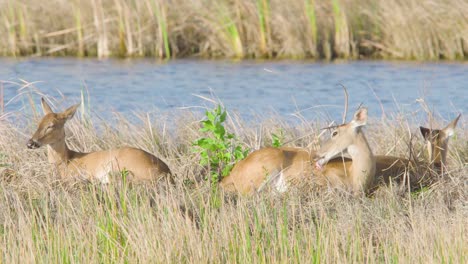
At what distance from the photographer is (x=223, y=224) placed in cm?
718

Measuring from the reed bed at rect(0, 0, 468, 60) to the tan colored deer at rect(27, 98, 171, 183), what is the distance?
35.8 ft

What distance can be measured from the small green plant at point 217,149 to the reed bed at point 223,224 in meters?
0.32

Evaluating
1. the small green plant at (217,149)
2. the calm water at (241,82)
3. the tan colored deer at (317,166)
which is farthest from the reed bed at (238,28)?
the tan colored deer at (317,166)

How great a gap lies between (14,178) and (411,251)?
399cm

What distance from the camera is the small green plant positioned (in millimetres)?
9695

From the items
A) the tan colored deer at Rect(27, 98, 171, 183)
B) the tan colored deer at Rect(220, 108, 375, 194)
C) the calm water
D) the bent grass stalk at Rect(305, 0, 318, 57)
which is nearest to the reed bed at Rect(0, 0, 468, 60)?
the bent grass stalk at Rect(305, 0, 318, 57)

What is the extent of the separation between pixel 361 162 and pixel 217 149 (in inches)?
58.5

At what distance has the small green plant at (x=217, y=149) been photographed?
9695 millimetres

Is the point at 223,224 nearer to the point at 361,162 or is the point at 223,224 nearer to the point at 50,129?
the point at 361,162

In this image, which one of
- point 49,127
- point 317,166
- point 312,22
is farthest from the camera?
point 312,22

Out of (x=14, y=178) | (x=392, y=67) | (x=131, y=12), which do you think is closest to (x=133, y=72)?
(x=131, y=12)

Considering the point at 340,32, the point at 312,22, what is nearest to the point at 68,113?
the point at 312,22

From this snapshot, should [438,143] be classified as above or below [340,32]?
above

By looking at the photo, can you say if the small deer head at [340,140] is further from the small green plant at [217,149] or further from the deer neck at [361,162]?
the small green plant at [217,149]
